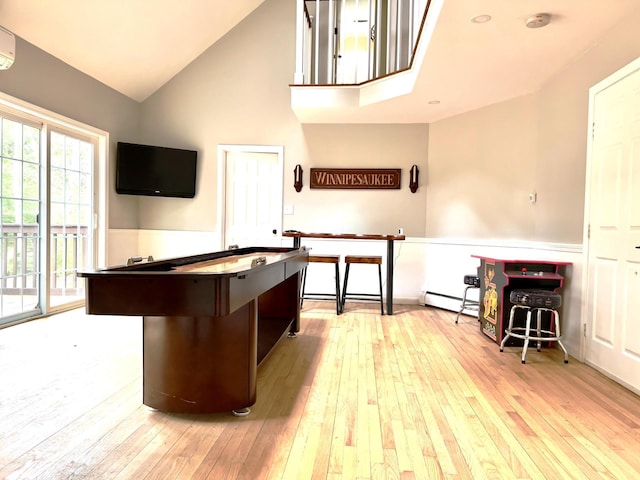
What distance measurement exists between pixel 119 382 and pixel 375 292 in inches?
153

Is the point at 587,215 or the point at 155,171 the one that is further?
the point at 155,171

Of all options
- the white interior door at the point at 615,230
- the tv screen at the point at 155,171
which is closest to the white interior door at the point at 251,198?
the tv screen at the point at 155,171

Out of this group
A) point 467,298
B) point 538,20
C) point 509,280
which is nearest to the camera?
point 538,20

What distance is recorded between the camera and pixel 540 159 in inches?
177

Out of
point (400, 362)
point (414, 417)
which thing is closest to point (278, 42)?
point (400, 362)

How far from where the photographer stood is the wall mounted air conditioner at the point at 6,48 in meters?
3.49

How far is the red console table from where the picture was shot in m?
3.79

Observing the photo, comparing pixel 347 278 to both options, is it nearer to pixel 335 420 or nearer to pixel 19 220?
pixel 335 420

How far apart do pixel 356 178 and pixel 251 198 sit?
1.56 meters

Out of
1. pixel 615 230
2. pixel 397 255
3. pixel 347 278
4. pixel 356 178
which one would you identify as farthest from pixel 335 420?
pixel 356 178

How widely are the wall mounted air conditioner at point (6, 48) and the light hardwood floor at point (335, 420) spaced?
2.34 meters

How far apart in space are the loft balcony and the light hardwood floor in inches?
112

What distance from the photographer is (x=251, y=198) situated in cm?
629

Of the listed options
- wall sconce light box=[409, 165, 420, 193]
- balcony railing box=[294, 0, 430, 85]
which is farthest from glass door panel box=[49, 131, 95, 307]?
wall sconce light box=[409, 165, 420, 193]
